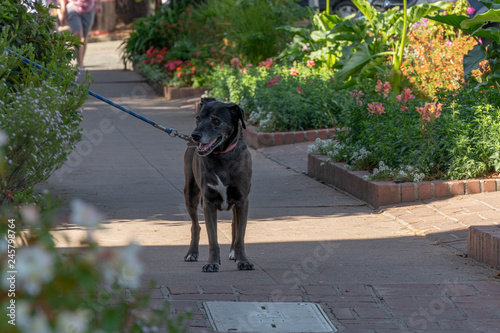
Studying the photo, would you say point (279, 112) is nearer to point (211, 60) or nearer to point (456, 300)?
point (211, 60)

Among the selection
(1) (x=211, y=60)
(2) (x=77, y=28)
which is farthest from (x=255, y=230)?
(2) (x=77, y=28)

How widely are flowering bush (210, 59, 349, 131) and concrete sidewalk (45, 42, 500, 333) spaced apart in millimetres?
484

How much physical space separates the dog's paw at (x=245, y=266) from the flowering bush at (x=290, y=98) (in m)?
5.49

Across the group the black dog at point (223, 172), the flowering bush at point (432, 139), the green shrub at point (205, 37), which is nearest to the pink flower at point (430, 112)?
the flowering bush at point (432, 139)

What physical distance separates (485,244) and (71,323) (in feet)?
13.6

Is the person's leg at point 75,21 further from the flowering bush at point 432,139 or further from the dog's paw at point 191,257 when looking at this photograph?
the dog's paw at point 191,257

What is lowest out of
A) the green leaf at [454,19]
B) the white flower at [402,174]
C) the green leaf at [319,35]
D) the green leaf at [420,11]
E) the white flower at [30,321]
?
the white flower at [402,174]

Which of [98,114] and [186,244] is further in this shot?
[98,114]

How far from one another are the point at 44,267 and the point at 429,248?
14.9 ft

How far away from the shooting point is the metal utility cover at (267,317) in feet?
12.6

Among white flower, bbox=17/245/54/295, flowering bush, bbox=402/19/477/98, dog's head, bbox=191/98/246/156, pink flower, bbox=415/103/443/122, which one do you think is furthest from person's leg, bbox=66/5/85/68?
Result: white flower, bbox=17/245/54/295

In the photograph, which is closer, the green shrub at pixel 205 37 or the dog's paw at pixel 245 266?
the dog's paw at pixel 245 266

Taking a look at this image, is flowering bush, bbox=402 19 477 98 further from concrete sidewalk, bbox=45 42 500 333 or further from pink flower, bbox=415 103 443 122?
pink flower, bbox=415 103 443 122

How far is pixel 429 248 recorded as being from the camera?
5.60 metres
